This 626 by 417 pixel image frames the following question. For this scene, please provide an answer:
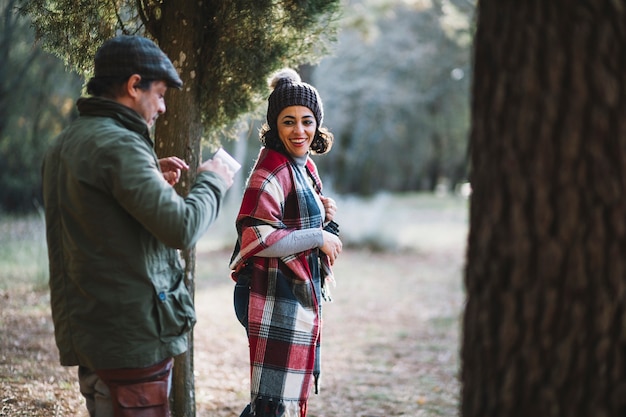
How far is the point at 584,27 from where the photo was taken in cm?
199

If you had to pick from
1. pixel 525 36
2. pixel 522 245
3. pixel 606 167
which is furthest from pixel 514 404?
pixel 525 36

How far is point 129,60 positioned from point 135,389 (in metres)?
1.19

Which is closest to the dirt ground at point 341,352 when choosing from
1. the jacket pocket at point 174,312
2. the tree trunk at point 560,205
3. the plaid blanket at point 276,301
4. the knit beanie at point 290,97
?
the plaid blanket at point 276,301

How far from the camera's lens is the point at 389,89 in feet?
94.0

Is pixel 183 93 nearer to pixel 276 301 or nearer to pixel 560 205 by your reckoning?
pixel 276 301

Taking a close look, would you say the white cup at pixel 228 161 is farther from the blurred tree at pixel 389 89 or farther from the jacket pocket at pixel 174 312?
the blurred tree at pixel 389 89

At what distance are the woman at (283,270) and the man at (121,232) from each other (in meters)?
0.72

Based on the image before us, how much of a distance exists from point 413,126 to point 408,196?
3.90 meters

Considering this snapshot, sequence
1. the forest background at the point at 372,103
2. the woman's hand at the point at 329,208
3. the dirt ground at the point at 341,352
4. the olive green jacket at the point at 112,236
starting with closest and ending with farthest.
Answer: the olive green jacket at the point at 112,236
the woman's hand at the point at 329,208
the dirt ground at the point at 341,352
the forest background at the point at 372,103

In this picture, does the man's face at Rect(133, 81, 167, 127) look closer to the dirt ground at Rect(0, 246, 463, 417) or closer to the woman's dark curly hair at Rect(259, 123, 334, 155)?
the woman's dark curly hair at Rect(259, 123, 334, 155)

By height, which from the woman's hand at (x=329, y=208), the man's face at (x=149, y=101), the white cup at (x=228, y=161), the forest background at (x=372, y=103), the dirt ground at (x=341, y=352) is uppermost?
the forest background at (x=372, y=103)

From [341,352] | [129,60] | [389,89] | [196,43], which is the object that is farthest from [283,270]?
[389,89]

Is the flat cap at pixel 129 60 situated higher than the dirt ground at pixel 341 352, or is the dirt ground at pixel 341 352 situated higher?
the flat cap at pixel 129 60

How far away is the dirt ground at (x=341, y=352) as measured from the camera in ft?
15.7
